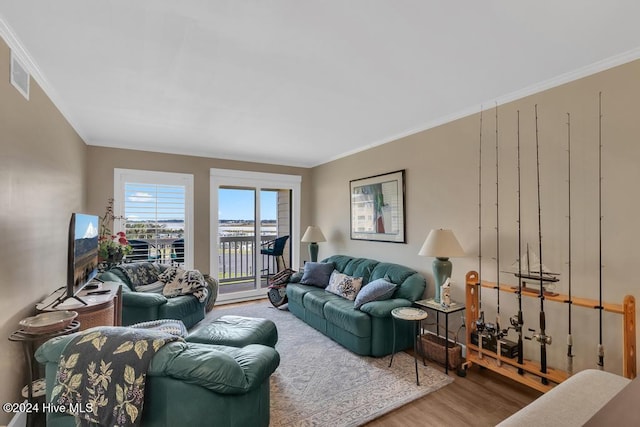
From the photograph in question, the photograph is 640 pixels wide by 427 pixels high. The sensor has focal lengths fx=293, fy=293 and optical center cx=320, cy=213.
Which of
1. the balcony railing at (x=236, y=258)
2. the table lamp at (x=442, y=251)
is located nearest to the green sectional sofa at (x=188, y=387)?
the table lamp at (x=442, y=251)

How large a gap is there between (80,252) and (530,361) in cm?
379

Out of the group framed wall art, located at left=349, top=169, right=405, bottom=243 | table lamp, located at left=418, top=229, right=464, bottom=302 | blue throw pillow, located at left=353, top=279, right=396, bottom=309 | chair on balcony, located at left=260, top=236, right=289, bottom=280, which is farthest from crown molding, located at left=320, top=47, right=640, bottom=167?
chair on balcony, located at left=260, top=236, right=289, bottom=280

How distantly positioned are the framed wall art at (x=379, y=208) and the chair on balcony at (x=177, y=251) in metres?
2.77

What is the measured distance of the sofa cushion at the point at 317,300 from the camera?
3637 mm

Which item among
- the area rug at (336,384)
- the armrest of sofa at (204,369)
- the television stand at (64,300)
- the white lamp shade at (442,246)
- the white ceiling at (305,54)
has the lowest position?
the area rug at (336,384)

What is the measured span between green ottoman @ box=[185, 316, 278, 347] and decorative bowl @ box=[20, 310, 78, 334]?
0.81m

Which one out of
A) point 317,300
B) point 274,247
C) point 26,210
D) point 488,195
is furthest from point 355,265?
point 26,210

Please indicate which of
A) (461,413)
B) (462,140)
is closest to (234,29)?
(462,140)

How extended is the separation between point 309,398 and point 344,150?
3532 mm

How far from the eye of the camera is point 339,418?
210 centimetres

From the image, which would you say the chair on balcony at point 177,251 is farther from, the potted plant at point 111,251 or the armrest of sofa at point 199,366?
the armrest of sofa at point 199,366

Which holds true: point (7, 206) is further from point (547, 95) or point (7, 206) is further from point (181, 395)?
point (547, 95)

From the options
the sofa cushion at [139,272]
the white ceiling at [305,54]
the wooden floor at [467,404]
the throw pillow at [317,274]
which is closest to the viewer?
the white ceiling at [305,54]

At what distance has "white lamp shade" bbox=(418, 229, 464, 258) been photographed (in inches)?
113
